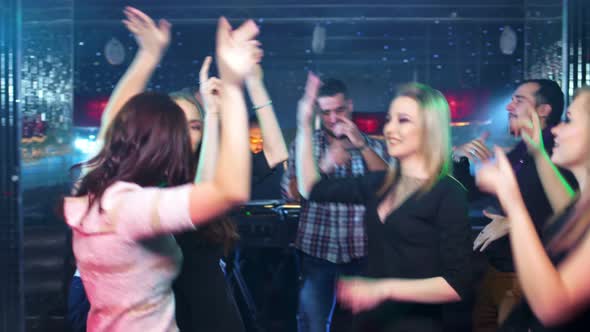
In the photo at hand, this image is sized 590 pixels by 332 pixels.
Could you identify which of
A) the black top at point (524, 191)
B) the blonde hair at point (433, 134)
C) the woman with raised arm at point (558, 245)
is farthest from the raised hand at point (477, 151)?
the black top at point (524, 191)

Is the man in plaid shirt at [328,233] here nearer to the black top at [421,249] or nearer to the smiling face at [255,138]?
the black top at [421,249]

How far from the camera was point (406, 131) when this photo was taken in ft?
7.23

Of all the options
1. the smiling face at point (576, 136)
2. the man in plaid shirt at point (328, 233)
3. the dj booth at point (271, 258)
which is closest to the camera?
the smiling face at point (576, 136)

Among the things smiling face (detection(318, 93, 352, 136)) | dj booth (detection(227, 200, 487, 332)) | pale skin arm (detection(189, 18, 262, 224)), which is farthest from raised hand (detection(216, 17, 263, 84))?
dj booth (detection(227, 200, 487, 332))

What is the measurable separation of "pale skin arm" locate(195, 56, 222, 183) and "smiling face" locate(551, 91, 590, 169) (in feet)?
3.37

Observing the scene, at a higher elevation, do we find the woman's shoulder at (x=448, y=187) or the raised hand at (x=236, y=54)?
the raised hand at (x=236, y=54)

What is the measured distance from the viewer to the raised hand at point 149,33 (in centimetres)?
213

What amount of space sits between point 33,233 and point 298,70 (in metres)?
4.66

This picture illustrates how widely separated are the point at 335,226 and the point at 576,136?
1.74 metres

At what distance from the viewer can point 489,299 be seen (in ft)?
10.6

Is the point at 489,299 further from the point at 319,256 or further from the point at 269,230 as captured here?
the point at 269,230

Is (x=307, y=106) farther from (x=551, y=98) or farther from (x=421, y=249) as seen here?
(x=551, y=98)

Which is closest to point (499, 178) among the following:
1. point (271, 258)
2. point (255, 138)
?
point (271, 258)

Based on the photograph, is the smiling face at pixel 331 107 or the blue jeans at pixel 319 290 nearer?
the blue jeans at pixel 319 290
